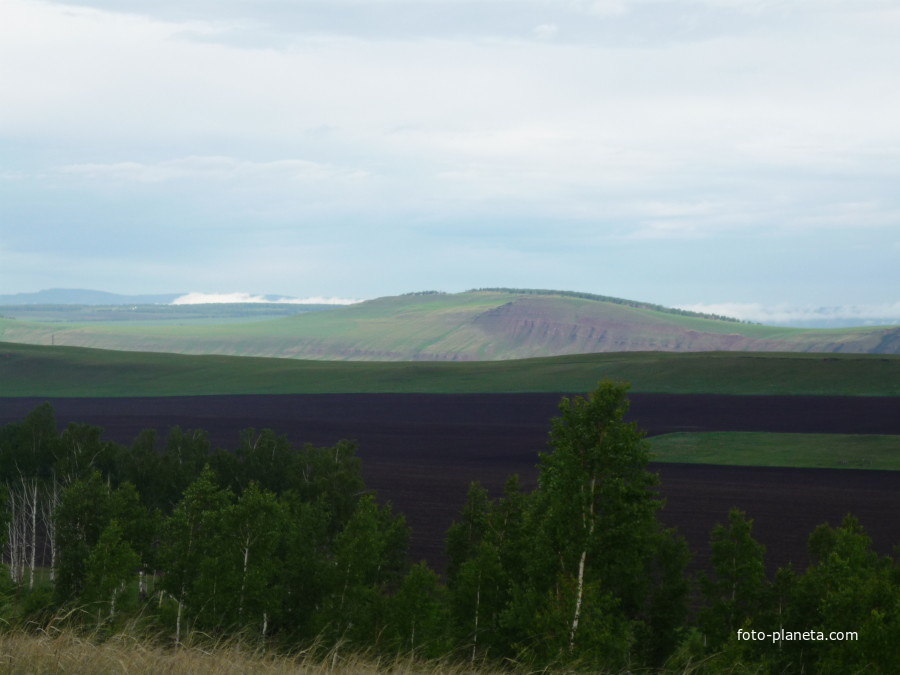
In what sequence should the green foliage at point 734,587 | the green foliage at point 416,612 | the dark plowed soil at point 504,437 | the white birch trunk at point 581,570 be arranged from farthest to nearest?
the dark plowed soil at point 504,437
the green foliage at point 734,587
the green foliage at point 416,612
the white birch trunk at point 581,570

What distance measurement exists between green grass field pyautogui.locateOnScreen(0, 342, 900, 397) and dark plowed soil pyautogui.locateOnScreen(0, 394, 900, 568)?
25.2 feet

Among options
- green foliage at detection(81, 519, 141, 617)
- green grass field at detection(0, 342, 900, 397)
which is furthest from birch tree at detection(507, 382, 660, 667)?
green grass field at detection(0, 342, 900, 397)

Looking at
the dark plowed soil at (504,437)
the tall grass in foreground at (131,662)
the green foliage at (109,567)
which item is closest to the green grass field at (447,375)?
the dark plowed soil at (504,437)

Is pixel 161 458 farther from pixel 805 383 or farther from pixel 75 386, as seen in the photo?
pixel 75 386

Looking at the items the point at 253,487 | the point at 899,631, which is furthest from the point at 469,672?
the point at 253,487

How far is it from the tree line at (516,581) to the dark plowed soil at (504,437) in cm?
1313

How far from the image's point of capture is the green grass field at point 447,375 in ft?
413

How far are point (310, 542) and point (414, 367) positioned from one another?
12693 cm

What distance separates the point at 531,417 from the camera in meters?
112

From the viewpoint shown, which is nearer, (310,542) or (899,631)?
(899,631)

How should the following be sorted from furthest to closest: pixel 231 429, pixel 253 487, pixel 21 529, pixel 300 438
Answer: pixel 231 429 < pixel 300 438 < pixel 21 529 < pixel 253 487

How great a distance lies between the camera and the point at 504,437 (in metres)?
95.9

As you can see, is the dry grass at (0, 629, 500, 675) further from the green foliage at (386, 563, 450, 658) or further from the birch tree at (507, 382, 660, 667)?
the green foliage at (386, 563, 450, 658)

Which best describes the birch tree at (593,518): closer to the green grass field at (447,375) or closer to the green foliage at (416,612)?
the green foliage at (416,612)
